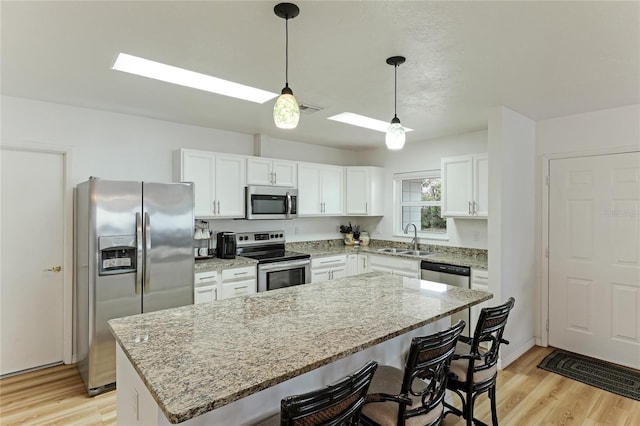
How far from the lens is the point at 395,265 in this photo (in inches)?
180

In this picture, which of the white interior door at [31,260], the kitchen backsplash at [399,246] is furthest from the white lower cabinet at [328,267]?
the white interior door at [31,260]

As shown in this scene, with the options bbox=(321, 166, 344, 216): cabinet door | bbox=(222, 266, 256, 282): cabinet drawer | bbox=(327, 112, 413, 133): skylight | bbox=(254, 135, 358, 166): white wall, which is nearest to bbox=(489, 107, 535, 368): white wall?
bbox=(327, 112, 413, 133): skylight

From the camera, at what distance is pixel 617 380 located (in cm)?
307

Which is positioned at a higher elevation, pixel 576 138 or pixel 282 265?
pixel 576 138

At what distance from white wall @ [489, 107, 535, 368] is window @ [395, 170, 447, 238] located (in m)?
1.24

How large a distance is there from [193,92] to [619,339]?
4650 millimetres

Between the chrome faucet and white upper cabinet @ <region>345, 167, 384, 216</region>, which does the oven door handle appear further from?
the chrome faucet

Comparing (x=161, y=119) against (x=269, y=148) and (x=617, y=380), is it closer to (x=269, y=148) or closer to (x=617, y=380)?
(x=269, y=148)

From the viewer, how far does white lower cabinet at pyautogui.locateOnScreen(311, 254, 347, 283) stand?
4.61 meters

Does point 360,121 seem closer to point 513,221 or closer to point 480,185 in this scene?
point 480,185

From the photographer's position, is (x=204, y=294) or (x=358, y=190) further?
(x=358, y=190)

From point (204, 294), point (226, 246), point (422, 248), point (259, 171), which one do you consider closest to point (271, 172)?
point (259, 171)

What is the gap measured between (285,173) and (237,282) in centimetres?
162

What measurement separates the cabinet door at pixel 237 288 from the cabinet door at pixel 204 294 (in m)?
0.10
